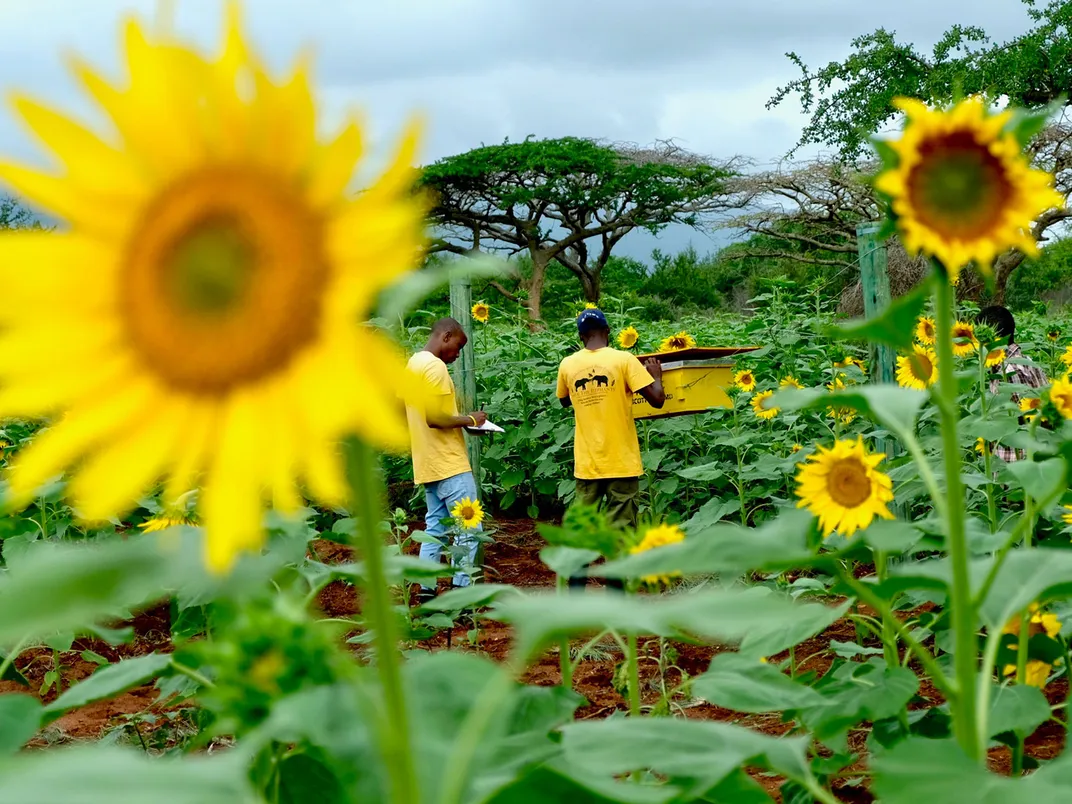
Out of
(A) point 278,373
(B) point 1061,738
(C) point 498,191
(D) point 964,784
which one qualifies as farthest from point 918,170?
Result: (C) point 498,191

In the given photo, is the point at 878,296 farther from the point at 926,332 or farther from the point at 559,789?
the point at 559,789

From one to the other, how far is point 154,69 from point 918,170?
2.42ft

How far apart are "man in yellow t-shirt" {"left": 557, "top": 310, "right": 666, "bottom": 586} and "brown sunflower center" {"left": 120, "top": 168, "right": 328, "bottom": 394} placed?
5.07m

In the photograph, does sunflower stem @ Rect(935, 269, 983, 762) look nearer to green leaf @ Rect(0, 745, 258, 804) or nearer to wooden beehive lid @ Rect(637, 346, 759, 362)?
green leaf @ Rect(0, 745, 258, 804)

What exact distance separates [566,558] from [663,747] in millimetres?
264

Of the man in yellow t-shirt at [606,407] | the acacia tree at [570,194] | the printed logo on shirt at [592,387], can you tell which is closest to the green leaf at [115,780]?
the man in yellow t-shirt at [606,407]

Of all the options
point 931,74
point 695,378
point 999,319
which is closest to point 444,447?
point 695,378

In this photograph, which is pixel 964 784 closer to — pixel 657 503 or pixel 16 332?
pixel 16 332

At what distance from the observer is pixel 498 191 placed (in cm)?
3219

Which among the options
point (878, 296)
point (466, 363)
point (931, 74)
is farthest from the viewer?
point (931, 74)

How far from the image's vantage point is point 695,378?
19.1 feet

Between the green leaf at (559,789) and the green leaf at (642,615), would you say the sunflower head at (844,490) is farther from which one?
the green leaf at (642,615)

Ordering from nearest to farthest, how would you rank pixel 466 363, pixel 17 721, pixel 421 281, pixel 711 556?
pixel 421 281 < pixel 711 556 < pixel 17 721 < pixel 466 363

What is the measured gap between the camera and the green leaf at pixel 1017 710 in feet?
4.76
